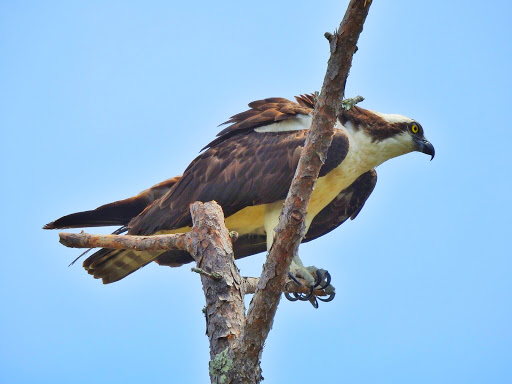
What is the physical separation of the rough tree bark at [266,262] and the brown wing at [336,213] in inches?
98.6

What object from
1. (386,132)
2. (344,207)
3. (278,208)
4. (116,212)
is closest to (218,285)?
(278,208)

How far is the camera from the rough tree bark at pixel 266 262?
12.3 ft

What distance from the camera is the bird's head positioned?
23.1 ft

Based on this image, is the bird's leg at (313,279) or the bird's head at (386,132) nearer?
the bird's leg at (313,279)

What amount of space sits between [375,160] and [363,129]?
1.02ft

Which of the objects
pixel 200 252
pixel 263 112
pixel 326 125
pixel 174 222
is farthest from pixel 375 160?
pixel 326 125

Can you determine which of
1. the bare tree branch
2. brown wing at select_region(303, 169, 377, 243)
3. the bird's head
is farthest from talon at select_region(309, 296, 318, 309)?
the bare tree branch

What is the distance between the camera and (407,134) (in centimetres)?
720

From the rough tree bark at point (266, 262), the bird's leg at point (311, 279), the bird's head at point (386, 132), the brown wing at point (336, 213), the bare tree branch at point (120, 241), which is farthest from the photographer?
the brown wing at point (336, 213)

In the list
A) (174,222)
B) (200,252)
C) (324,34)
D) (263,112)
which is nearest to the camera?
(324,34)

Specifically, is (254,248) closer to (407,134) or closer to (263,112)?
(263,112)

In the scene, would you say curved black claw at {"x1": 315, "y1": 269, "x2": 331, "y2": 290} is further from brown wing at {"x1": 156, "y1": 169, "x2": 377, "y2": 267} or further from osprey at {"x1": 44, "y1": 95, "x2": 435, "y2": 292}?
brown wing at {"x1": 156, "y1": 169, "x2": 377, "y2": 267}

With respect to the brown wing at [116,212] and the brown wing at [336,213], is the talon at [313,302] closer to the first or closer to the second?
the brown wing at [336,213]

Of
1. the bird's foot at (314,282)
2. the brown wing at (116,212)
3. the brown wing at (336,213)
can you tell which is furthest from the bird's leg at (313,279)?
the brown wing at (116,212)
